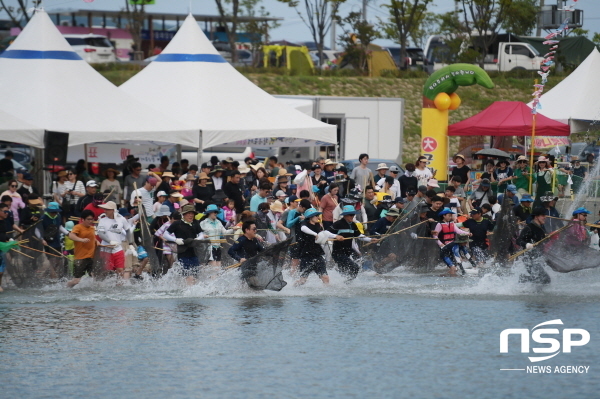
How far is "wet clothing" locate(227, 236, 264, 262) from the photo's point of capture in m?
15.5

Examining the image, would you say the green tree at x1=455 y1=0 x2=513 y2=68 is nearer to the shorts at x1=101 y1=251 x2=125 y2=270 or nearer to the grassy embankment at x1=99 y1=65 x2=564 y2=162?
the grassy embankment at x1=99 y1=65 x2=564 y2=162

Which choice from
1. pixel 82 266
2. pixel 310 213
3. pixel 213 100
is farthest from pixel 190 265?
pixel 213 100

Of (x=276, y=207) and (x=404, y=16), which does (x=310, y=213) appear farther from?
(x=404, y=16)

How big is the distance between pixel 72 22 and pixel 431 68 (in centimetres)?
2410

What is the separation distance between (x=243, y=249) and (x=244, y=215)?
5.17 ft

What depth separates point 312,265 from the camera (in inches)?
636

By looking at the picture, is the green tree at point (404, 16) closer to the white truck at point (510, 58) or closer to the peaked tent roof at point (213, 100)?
the white truck at point (510, 58)

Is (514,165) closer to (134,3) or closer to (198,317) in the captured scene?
(198,317)

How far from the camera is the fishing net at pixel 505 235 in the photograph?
15766 millimetres

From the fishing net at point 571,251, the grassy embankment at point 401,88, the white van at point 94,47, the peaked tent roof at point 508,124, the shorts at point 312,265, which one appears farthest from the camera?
the white van at point 94,47

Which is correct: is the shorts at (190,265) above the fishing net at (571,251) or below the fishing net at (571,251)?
below

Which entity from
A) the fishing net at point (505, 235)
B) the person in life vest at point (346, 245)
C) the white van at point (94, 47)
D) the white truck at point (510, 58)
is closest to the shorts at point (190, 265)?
the person in life vest at point (346, 245)

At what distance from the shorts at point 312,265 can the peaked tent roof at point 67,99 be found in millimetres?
6321

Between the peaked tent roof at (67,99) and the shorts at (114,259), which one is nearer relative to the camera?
the shorts at (114,259)
